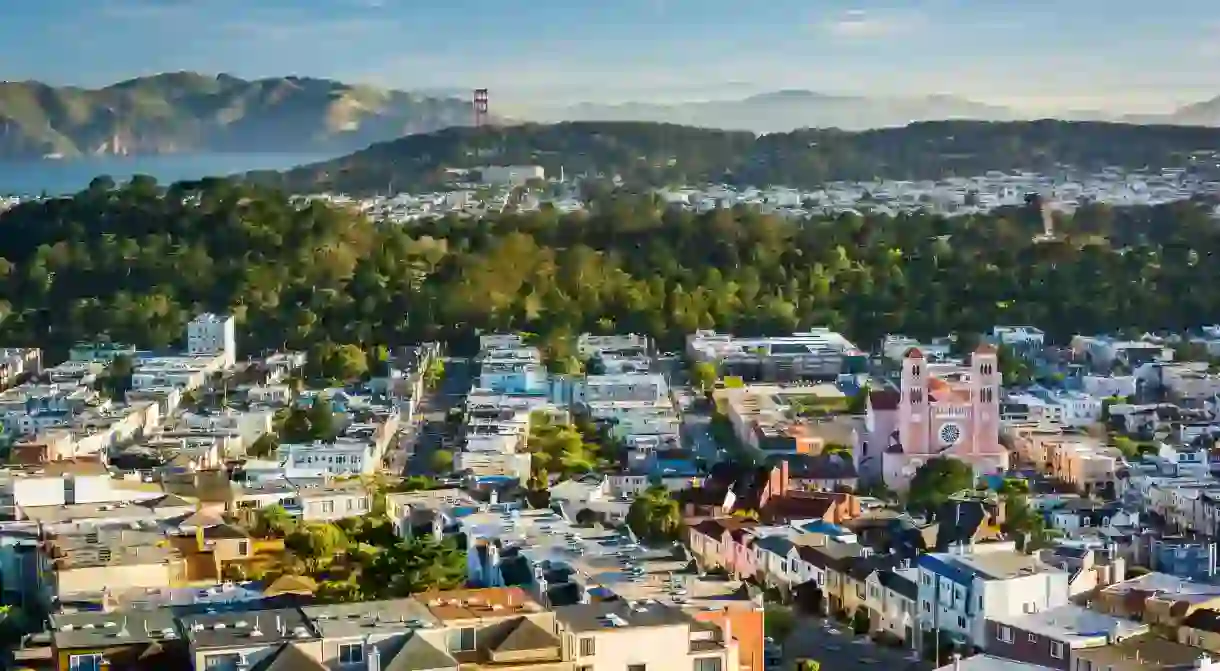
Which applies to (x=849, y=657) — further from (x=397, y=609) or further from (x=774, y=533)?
(x=397, y=609)

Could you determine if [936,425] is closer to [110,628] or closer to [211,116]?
[110,628]

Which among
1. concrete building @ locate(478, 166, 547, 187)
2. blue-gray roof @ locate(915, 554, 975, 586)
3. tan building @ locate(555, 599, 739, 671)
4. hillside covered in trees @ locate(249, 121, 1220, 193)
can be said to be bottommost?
blue-gray roof @ locate(915, 554, 975, 586)

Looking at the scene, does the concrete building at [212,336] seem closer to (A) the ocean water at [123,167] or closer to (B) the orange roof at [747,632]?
(B) the orange roof at [747,632]

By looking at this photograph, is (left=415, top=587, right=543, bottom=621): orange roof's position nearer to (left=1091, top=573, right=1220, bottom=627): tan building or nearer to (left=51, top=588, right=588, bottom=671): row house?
(left=51, top=588, right=588, bottom=671): row house

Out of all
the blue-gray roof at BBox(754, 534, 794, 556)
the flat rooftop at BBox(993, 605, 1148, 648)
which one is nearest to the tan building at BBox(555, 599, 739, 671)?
the flat rooftop at BBox(993, 605, 1148, 648)

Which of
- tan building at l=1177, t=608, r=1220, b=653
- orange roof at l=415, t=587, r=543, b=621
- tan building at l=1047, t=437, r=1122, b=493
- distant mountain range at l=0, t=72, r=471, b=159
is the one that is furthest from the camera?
distant mountain range at l=0, t=72, r=471, b=159
